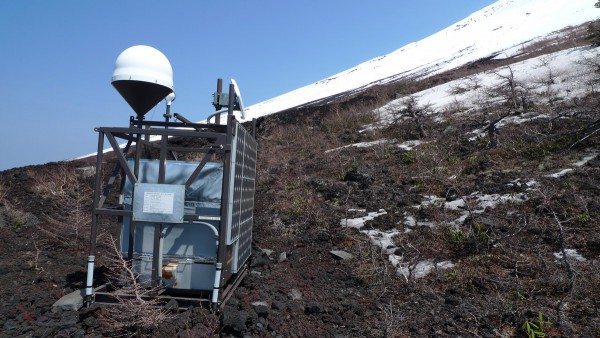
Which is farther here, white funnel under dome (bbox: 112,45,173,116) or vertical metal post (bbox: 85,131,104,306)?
white funnel under dome (bbox: 112,45,173,116)

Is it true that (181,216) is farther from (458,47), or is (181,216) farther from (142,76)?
(458,47)

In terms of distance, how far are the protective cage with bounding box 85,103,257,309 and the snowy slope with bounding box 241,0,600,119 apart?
81.3ft

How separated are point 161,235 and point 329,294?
2197 millimetres

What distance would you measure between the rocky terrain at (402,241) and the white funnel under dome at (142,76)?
2506 millimetres

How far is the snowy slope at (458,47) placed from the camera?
31.8 meters

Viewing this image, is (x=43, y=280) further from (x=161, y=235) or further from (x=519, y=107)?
(x=519, y=107)

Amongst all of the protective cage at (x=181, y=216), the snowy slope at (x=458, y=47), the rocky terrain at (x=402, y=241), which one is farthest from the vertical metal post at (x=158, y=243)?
the snowy slope at (x=458, y=47)

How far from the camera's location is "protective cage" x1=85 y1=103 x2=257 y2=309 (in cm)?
447

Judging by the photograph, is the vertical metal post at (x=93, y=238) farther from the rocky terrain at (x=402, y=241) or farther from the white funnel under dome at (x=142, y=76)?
the white funnel under dome at (x=142, y=76)

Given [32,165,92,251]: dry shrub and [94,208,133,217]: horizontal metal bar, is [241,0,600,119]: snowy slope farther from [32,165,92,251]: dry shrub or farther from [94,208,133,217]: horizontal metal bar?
[94,208,133,217]: horizontal metal bar

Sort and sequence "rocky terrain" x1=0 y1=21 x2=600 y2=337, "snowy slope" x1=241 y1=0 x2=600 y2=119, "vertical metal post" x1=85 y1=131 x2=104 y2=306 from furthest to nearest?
"snowy slope" x1=241 y1=0 x2=600 y2=119 < "vertical metal post" x1=85 y1=131 x2=104 y2=306 < "rocky terrain" x1=0 y1=21 x2=600 y2=337

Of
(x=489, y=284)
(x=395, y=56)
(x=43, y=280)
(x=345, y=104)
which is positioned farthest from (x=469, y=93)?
(x=395, y=56)

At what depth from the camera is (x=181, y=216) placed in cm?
446

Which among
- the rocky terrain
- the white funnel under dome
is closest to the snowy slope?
the rocky terrain
